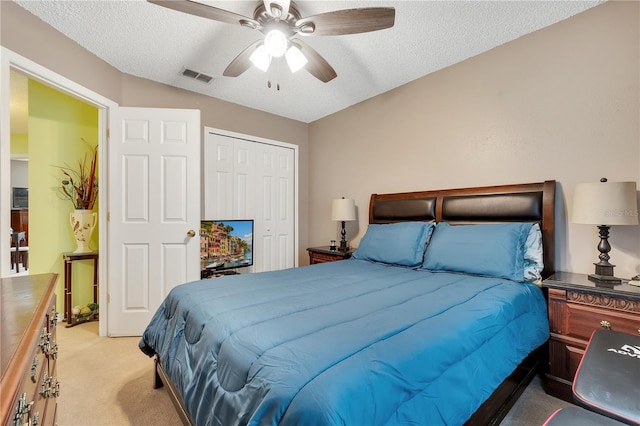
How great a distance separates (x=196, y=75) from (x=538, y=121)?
3289 millimetres

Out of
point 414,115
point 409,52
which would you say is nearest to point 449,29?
point 409,52

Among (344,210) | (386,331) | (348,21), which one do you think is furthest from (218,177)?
(386,331)

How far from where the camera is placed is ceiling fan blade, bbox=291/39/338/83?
2.14 metres

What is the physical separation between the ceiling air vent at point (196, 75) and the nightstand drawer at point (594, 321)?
12.3 feet

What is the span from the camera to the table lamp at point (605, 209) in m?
1.83

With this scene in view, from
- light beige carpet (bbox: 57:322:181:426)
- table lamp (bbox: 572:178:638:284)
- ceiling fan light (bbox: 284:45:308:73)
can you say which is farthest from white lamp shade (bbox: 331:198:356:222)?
light beige carpet (bbox: 57:322:181:426)

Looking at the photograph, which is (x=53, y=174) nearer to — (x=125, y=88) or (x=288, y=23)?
(x=125, y=88)

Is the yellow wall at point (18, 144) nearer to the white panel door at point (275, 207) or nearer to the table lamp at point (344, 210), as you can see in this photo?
the white panel door at point (275, 207)

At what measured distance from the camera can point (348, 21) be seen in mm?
1790

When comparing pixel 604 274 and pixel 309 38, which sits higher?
pixel 309 38

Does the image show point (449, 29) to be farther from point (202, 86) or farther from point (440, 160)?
point (202, 86)

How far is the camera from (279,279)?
2137 millimetres

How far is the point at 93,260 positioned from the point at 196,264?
130 cm

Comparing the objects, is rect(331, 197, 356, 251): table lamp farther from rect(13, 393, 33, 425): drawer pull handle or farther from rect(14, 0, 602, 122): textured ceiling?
rect(13, 393, 33, 425): drawer pull handle
